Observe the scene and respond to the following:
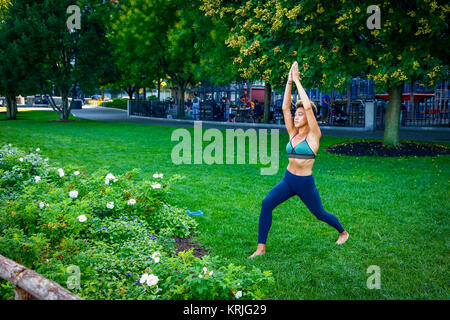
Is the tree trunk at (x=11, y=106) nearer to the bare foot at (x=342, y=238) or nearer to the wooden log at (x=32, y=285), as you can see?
the bare foot at (x=342, y=238)

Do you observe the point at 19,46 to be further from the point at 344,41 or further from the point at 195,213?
the point at 195,213

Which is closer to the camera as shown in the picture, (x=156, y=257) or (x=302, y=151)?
(x=156, y=257)

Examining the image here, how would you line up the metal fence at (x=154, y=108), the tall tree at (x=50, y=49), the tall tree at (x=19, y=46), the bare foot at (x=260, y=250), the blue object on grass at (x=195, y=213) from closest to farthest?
the bare foot at (x=260, y=250) → the blue object on grass at (x=195, y=213) → the tall tree at (x=19, y=46) → the tall tree at (x=50, y=49) → the metal fence at (x=154, y=108)

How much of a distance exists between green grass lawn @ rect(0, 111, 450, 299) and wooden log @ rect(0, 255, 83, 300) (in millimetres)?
2188

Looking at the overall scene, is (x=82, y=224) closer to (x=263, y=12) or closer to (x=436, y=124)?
(x=263, y=12)

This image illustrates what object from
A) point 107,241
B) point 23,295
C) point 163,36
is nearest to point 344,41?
point 107,241

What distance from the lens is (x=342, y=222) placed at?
6.82 m

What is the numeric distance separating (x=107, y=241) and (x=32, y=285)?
248 cm

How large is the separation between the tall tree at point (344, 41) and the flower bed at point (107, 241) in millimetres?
7984

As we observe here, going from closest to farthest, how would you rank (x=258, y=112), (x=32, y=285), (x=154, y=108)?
1. (x=32, y=285)
2. (x=258, y=112)
3. (x=154, y=108)

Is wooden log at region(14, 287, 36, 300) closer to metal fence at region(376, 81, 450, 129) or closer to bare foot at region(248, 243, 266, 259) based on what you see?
bare foot at region(248, 243, 266, 259)

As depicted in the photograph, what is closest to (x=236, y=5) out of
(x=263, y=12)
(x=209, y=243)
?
(x=263, y=12)

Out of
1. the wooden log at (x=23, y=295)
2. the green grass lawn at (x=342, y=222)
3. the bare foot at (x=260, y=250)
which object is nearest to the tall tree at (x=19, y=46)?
the green grass lawn at (x=342, y=222)

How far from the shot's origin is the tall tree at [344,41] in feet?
41.4
